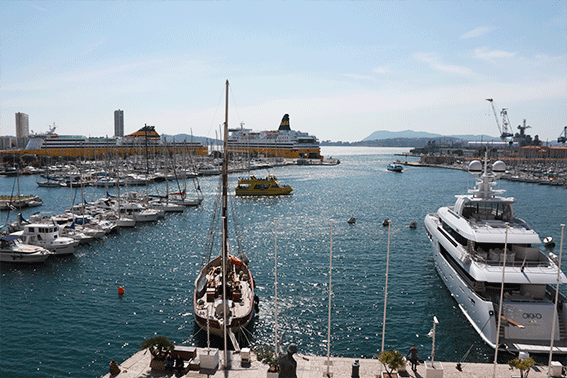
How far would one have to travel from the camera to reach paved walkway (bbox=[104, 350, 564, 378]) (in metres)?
16.4

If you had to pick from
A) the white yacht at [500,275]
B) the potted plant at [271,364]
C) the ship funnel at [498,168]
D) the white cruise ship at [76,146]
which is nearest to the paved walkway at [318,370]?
the potted plant at [271,364]

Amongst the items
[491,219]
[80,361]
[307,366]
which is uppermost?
[491,219]

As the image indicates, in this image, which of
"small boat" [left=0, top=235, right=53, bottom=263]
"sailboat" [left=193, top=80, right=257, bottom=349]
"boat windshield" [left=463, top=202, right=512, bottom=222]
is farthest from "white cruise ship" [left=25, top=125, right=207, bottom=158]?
"boat windshield" [left=463, top=202, right=512, bottom=222]

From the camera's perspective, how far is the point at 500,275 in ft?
73.3

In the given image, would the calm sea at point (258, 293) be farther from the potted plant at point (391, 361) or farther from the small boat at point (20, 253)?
the potted plant at point (391, 361)

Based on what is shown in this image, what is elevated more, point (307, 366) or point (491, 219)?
point (491, 219)

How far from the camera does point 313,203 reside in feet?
251

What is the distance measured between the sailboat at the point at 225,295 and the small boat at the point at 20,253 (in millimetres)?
19584

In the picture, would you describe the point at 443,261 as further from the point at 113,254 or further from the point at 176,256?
the point at 113,254

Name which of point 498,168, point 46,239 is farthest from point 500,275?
point 46,239

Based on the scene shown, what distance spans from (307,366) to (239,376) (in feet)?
10.0

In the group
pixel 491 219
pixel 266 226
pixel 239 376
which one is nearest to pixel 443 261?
pixel 491 219

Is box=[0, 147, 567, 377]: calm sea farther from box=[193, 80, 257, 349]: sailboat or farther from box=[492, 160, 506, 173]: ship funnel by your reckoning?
box=[492, 160, 506, 173]: ship funnel

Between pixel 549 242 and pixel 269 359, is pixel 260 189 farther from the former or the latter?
pixel 269 359
